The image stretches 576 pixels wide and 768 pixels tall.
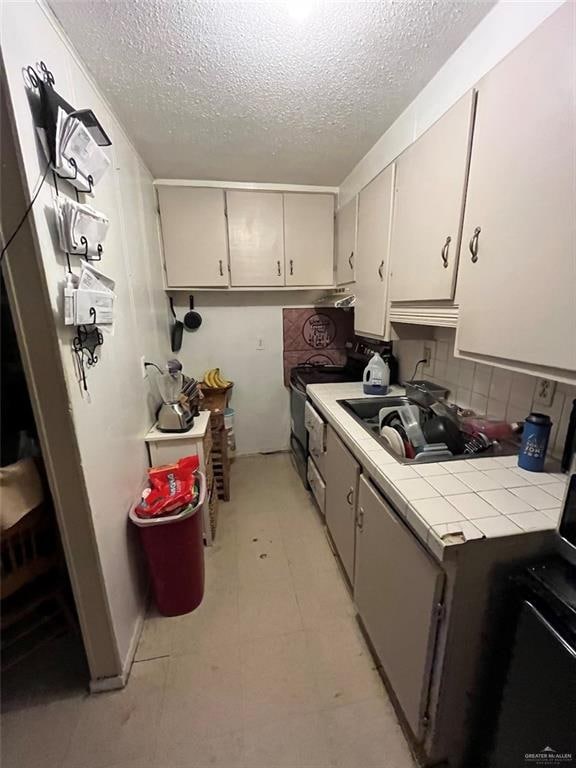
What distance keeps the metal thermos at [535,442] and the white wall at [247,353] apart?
2.07 meters

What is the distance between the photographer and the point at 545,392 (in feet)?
3.75

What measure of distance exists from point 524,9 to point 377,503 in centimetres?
150

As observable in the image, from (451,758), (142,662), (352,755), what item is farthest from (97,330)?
(451,758)

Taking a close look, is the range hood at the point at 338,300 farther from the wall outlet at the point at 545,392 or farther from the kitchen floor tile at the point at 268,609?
the kitchen floor tile at the point at 268,609

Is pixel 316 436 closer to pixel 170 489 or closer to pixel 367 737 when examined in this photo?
pixel 170 489

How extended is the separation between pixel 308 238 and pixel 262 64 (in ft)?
4.28

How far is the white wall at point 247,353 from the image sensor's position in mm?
2699

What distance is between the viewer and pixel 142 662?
130 centimetres

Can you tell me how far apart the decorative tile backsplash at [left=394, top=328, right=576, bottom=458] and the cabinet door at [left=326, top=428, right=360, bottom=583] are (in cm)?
66

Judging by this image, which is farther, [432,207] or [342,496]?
[342,496]

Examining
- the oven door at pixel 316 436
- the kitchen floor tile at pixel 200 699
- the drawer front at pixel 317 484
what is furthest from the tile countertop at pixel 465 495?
the kitchen floor tile at pixel 200 699

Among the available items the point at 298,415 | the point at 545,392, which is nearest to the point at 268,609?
the point at 298,415

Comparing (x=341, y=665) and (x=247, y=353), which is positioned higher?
(x=247, y=353)

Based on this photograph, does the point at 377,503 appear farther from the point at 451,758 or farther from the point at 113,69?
the point at 113,69
